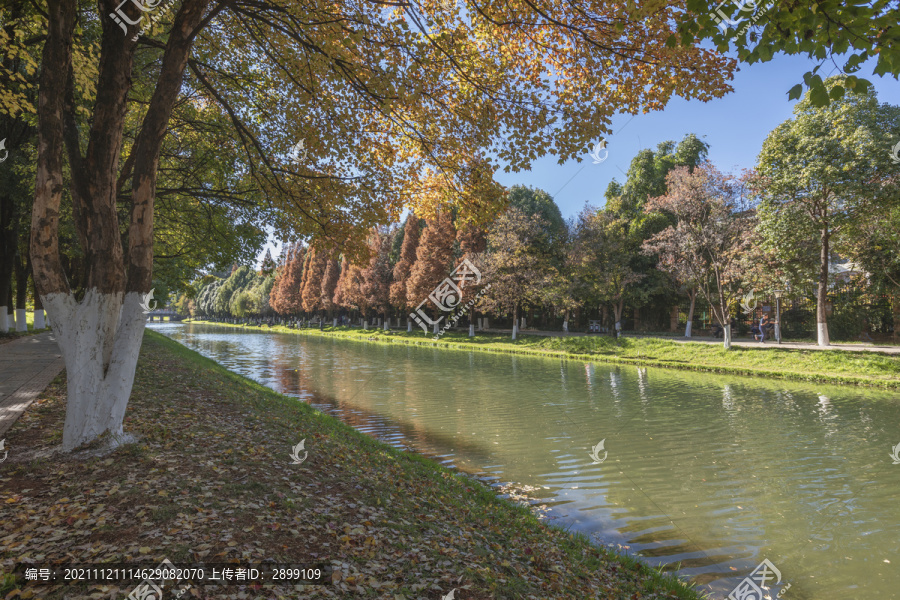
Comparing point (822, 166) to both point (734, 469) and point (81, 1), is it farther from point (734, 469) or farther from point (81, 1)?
point (81, 1)

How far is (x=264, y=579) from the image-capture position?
352 cm

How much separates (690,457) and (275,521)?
8767 millimetres

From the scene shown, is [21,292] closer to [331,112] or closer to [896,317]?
[331,112]

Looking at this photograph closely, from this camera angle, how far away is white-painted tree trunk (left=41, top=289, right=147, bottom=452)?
5418 mm

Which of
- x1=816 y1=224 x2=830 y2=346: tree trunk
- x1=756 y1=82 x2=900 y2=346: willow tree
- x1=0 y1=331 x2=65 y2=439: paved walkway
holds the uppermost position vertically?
x1=756 y1=82 x2=900 y2=346: willow tree

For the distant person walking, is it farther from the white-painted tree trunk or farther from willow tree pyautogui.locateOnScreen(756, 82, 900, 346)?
the white-painted tree trunk

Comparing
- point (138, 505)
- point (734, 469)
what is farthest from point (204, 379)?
point (734, 469)

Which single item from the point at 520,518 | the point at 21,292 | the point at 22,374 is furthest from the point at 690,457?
the point at 21,292

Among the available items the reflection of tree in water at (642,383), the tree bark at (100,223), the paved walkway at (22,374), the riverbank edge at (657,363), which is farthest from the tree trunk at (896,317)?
the paved walkway at (22,374)

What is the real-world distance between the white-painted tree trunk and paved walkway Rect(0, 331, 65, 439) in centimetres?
160

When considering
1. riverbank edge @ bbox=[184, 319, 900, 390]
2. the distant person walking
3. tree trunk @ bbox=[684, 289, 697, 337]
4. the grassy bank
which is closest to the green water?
riverbank edge @ bbox=[184, 319, 900, 390]

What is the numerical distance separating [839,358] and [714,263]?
23.5 ft

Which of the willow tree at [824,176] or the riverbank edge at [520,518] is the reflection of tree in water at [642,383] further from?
the riverbank edge at [520,518]

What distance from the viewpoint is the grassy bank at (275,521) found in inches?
145
